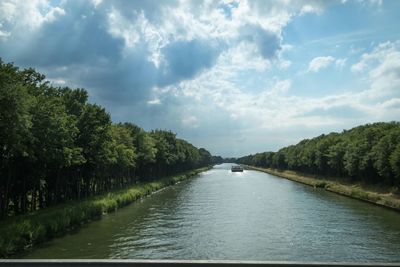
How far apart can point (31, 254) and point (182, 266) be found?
795 inches

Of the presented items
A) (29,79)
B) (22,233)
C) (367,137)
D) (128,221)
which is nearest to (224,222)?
(128,221)

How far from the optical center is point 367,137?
3364 inches

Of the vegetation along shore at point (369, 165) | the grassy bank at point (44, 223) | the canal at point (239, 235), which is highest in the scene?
the vegetation along shore at point (369, 165)

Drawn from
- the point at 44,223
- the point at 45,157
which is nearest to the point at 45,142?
A: the point at 45,157

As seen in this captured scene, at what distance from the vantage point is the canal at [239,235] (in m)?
29.5

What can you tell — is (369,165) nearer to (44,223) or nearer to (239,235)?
(239,235)

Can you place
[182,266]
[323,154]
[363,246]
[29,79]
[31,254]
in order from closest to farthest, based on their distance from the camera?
[182,266]
[31,254]
[363,246]
[29,79]
[323,154]

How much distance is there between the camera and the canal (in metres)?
29.5

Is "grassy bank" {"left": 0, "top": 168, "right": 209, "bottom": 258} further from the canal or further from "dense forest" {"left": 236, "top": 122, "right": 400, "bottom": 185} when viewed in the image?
"dense forest" {"left": 236, "top": 122, "right": 400, "bottom": 185}

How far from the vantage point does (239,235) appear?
1443 inches

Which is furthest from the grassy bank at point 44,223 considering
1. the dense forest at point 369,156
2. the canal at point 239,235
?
the dense forest at point 369,156

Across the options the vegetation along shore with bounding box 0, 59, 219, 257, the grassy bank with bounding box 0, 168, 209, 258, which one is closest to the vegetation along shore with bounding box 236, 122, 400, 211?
the grassy bank with bounding box 0, 168, 209, 258

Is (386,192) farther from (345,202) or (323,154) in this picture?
(323,154)

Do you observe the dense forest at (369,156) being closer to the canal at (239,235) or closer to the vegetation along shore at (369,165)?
the vegetation along shore at (369,165)
